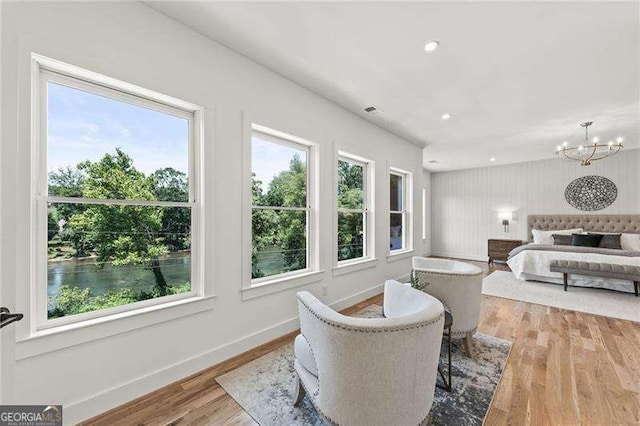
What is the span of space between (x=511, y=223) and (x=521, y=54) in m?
6.11

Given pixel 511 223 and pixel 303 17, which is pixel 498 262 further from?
pixel 303 17

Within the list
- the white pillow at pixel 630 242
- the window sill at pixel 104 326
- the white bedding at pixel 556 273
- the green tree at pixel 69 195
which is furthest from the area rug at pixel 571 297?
the green tree at pixel 69 195

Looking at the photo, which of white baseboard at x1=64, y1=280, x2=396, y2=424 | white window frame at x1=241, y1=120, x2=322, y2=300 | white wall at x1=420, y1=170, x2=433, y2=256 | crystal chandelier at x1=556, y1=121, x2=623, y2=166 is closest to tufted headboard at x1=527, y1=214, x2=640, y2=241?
crystal chandelier at x1=556, y1=121, x2=623, y2=166

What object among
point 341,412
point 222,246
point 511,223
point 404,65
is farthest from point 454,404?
point 511,223

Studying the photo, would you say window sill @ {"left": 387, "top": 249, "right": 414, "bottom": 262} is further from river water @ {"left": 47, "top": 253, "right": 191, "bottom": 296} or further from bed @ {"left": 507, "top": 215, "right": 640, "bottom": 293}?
river water @ {"left": 47, "top": 253, "right": 191, "bottom": 296}

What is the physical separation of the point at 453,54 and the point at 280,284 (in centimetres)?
271

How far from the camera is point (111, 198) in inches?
71.7

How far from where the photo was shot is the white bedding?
4.32 m

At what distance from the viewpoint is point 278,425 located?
63.2 inches

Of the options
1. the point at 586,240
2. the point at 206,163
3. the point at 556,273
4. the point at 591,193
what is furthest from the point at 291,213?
the point at 591,193

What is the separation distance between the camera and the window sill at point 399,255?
451cm

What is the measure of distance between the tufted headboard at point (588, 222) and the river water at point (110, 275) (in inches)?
310

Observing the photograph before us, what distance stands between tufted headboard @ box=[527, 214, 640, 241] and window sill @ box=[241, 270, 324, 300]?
6453mm

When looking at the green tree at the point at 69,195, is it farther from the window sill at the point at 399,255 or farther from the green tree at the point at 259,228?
the window sill at the point at 399,255
